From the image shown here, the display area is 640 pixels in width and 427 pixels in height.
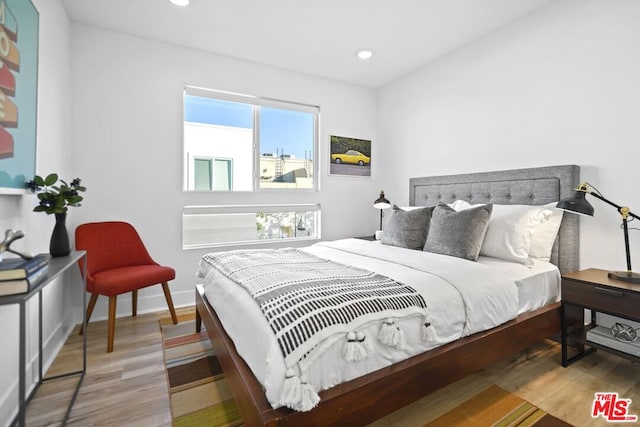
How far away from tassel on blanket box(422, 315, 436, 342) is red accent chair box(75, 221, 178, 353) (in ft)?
6.52

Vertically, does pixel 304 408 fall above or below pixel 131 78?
below

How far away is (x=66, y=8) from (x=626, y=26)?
4109mm

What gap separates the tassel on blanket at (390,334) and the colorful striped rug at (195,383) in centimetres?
85

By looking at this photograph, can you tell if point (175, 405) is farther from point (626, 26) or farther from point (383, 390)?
point (626, 26)

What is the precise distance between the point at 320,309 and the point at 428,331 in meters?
0.55

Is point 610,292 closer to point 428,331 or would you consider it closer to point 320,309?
point 428,331

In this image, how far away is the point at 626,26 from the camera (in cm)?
206

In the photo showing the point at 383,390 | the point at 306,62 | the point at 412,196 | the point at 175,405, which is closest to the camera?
the point at 383,390

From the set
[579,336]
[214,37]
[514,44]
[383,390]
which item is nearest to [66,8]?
[214,37]

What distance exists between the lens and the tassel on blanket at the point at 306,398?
1034mm

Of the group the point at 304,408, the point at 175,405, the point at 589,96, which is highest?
the point at 589,96

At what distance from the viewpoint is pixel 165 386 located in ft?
5.92

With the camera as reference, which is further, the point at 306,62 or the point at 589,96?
the point at 306,62

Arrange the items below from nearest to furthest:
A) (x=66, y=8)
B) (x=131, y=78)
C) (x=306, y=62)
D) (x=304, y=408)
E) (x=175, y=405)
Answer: (x=304, y=408), (x=175, y=405), (x=66, y=8), (x=131, y=78), (x=306, y=62)
